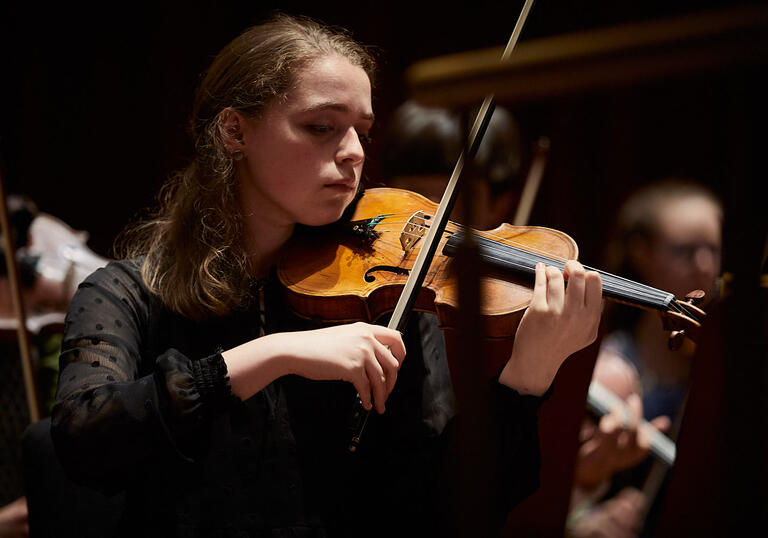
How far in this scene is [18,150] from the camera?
2.74 metres

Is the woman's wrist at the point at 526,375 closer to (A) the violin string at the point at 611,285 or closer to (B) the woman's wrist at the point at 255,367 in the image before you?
(A) the violin string at the point at 611,285

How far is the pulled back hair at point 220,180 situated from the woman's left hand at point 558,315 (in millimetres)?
428

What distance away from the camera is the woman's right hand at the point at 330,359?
87 centimetres

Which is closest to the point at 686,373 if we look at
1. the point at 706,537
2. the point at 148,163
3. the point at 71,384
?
the point at 706,537

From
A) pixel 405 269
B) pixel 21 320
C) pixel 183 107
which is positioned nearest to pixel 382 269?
pixel 405 269

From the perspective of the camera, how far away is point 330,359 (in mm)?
877

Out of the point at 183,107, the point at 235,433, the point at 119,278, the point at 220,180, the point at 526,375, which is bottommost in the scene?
the point at 235,433

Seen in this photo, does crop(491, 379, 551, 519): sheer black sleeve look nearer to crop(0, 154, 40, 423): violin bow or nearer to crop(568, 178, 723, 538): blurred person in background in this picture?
crop(568, 178, 723, 538): blurred person in background

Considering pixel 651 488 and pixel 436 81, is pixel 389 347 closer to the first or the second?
pixel 436 81

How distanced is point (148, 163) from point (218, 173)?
5.81 feet

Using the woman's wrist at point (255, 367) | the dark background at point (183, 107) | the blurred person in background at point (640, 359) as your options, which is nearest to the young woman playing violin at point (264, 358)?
the woman's wrist at point (255, 367)

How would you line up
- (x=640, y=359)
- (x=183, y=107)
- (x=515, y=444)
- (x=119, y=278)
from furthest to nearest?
(x=183, y=107) < (x=640, y=359) < (x=119, y=278) < (x=515, y=444)

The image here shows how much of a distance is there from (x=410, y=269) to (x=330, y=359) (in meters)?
0.21

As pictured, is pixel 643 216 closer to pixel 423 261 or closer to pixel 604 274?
pixel 604 274
